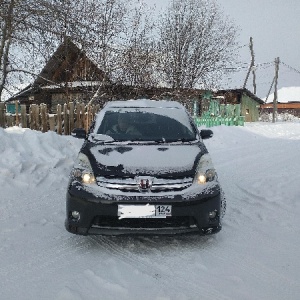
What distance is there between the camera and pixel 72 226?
3834 mm

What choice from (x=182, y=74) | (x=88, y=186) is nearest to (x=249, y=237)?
(x=88, y=186)

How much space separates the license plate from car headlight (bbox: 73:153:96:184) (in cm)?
47

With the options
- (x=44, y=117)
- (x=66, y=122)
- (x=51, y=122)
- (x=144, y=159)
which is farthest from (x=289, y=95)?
(x=144, y=159)

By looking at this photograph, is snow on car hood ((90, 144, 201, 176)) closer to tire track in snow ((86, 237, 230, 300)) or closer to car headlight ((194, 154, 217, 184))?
car headlight ((194, 154, 217, 184))

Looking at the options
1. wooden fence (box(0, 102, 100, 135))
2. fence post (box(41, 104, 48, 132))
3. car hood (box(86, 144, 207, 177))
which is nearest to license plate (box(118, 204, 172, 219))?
car hood (box(86, 144, 207, 177))

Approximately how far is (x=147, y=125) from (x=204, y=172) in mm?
1460

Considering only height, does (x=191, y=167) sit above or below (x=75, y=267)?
above

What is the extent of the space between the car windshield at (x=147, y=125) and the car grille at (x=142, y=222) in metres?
1.24

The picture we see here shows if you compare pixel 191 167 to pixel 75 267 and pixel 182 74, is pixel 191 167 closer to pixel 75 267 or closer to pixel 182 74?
pixel 75 267

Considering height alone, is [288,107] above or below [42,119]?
above

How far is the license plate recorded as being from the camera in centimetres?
370

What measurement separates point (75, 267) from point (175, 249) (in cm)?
109

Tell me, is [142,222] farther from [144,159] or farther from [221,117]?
[221,117]

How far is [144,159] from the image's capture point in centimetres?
400
